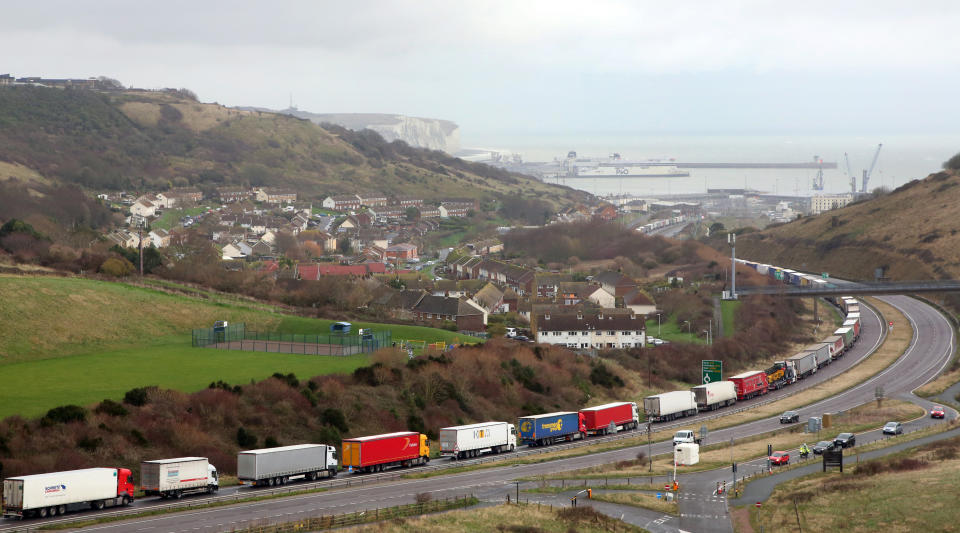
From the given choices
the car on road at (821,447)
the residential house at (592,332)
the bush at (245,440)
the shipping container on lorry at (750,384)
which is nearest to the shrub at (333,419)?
the bush at (245,440)

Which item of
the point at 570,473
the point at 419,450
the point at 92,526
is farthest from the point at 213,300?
the point at 92,526

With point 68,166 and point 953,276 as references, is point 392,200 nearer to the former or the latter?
point 68,166

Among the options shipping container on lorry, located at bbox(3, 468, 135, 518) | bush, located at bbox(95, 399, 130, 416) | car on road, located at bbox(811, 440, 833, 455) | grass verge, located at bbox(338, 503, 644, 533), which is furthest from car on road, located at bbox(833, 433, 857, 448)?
bush, located at bbox(95, 399, 130, 416)

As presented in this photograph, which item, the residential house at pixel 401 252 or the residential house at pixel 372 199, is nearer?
the residential house at pixel 401 252

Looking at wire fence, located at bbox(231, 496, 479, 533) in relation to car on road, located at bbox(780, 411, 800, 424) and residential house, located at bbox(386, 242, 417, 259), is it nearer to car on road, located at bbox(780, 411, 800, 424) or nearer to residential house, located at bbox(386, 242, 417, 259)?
car on road, located at bbox(780, 411, 800, 424)

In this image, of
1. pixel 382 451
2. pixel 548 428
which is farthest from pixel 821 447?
pixel 382 451

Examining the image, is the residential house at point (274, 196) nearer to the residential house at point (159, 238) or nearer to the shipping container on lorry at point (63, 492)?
the residential house at point (159, 238)
